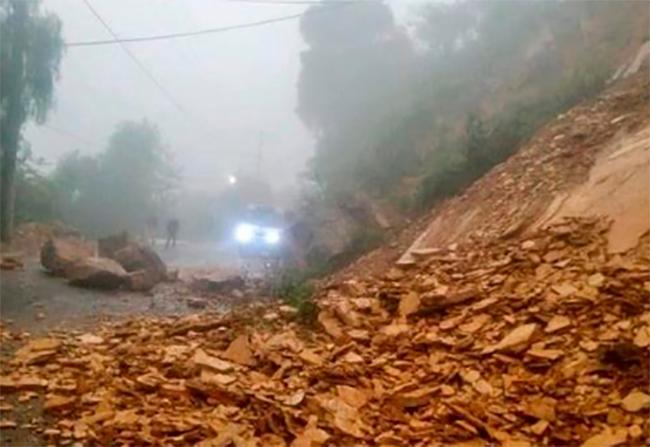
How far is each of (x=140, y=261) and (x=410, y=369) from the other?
7111 millimetres

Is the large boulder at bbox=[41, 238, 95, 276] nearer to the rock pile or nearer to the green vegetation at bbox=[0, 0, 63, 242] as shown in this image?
the rock pile

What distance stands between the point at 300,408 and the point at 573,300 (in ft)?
5.03

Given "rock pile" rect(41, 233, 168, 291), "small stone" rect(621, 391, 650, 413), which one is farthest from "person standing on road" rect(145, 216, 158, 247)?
"small stone" rect(621, 391, 650, 413)

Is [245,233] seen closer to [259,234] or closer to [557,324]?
[259,234]

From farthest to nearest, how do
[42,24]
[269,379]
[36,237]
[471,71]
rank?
1. [471,71]
2. [36,237]
3. [42,24]
4. [269,379]

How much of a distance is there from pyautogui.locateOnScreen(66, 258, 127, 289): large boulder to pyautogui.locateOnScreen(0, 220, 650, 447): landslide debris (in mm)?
3878

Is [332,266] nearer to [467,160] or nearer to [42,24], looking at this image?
[467,160]

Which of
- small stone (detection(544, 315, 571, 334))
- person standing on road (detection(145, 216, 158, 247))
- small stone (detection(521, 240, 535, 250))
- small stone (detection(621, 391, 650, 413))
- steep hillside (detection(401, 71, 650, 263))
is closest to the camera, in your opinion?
small stone (detection(621, 391, 650, 413))

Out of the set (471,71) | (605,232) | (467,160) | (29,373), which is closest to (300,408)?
(29,373)

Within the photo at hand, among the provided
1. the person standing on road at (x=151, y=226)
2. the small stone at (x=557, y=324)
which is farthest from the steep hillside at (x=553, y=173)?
the person standing on road at (x=151, y=226)

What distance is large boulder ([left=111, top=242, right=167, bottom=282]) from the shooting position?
8.98 metres

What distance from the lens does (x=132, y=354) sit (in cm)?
354

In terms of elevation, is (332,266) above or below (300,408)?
above

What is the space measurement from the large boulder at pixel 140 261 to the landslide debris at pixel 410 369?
511 cm
